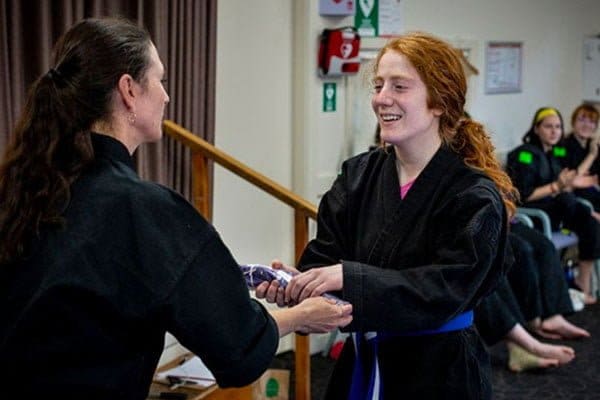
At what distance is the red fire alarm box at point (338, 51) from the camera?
411 centimetres

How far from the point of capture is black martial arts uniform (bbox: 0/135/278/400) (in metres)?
1.40

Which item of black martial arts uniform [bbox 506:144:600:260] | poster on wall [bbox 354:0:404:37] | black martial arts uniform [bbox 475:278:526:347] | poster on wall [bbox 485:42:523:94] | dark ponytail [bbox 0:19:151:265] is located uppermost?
poster on wall [bbox 354:0:404:37]

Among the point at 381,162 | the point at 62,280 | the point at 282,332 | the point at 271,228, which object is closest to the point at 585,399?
the point at 271,228

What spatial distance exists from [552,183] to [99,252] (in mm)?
4093

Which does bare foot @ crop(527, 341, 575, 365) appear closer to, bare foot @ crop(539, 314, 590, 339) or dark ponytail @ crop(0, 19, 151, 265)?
bare foot @ crop(539, 314, 590, 339)

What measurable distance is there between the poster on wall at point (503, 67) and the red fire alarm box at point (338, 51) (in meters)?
1.49

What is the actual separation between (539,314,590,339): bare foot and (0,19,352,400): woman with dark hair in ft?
11.0

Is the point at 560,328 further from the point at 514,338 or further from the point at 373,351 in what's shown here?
the point at 373,351

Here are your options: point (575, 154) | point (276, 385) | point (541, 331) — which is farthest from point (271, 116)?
point (575, 154)

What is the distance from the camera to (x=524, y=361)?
414 cm

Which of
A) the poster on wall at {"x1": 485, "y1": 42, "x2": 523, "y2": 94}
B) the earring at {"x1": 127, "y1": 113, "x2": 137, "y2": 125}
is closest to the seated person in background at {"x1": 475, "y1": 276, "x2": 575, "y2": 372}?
the poster on wall at {"x1": 485, "y1": 42, "x2": 523, "y2": 94}

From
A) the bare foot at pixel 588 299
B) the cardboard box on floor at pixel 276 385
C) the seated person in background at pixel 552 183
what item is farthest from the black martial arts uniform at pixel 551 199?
the cardboard box on floor at pixel 276 385

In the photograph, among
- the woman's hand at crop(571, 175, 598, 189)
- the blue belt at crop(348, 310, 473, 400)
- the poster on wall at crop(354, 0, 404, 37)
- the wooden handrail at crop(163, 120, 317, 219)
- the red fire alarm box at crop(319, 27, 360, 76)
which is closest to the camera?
the blue belt at crop(348, 310, 473, 400)

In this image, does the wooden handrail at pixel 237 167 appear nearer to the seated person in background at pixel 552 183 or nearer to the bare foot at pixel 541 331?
the bare foot at pixel 541 331
